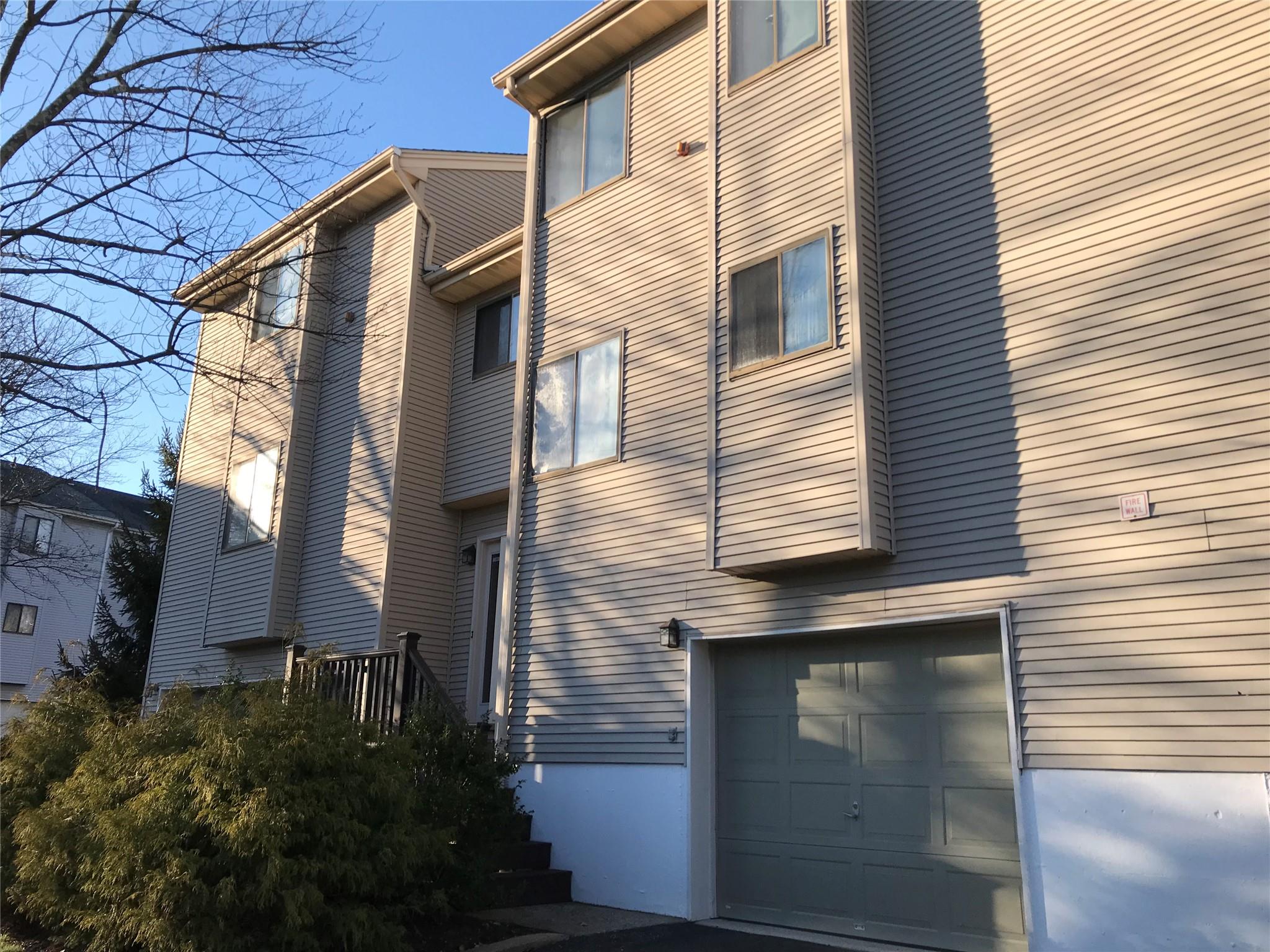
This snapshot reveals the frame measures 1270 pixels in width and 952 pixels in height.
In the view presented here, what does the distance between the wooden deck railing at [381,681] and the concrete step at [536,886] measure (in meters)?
1.40

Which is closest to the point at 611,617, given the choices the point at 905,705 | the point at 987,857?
the point at 905,705

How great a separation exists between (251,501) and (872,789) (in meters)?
10.3

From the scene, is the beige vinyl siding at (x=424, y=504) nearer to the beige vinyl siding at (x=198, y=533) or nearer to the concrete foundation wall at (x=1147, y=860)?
the beige vinyl siding at (x=198, y=533)

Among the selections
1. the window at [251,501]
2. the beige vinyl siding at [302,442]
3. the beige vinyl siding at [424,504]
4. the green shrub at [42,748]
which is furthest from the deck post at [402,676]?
the window at [251,501]

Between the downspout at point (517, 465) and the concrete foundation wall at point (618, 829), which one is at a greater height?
the downspout at point (517, 465)

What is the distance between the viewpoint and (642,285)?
1009 centimetres

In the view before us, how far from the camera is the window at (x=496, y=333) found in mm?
12805

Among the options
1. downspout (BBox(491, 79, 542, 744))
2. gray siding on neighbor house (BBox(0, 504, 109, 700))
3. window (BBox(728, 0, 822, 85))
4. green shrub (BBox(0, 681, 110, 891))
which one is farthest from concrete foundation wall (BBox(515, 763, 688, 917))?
gray siding on neighbor house (BBox(0, 504, 109, 700))

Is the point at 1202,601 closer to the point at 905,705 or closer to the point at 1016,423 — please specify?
the point at 1016,423

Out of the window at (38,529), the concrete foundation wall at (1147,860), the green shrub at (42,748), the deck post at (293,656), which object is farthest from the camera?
the window at (38,529)

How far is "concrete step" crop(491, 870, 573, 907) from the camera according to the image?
8195mm

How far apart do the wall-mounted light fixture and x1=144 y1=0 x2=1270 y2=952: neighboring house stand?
0.02 metres

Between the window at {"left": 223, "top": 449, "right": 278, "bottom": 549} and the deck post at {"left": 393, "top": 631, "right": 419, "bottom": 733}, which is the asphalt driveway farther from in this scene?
the window at {"left": 223, "top": 449, "right": 278, "bottom": 549}

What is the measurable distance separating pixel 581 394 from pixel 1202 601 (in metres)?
6.18
